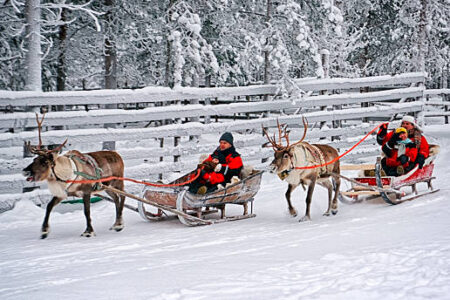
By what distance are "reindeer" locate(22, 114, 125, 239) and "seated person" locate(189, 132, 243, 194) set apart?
119 centimetres

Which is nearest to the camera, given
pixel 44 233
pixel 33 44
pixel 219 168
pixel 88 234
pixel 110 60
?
pixel 44 233

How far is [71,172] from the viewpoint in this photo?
22.0ft

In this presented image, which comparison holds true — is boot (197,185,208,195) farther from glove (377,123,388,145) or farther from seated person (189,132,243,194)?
glove (377,123,388,145)

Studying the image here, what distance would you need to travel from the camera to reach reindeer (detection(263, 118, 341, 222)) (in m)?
7.42

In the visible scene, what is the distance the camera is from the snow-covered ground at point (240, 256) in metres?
4.12

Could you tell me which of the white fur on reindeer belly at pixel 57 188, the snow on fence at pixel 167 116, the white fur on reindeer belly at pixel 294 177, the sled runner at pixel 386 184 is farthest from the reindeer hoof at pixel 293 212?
the white fur on reindeer belly at pixel 57 188

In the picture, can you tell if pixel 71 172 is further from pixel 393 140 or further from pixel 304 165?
pixel 393 140

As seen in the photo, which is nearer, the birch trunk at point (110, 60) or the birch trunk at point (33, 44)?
the birch trunk at point (33, 44)

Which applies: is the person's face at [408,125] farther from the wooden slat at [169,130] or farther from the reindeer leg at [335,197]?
the wooden slat at [169,130]

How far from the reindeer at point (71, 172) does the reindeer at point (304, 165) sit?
89.6 inches

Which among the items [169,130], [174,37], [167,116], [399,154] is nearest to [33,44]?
[167,116]

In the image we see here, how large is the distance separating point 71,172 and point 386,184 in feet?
16.0

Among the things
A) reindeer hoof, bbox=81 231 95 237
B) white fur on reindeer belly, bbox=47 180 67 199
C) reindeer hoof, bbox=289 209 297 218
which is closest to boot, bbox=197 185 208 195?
reindeer hoof, bbox=289 209 297 218

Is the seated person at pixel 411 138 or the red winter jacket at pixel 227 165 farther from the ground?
the seated person at pixel 411 138
